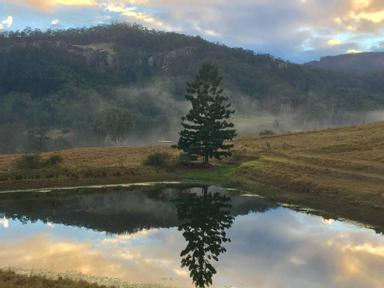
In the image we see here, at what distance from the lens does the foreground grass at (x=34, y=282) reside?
89.9ft

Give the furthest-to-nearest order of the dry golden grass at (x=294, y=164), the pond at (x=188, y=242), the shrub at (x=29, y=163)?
the shrub at (x=29, y=163) → the dry golden grass at (x=294, y=164) → the pond at (x=188, y=242)

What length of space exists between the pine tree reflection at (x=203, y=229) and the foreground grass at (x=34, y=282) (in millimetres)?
8213

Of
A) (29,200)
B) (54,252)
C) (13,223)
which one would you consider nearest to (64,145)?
(29,200)

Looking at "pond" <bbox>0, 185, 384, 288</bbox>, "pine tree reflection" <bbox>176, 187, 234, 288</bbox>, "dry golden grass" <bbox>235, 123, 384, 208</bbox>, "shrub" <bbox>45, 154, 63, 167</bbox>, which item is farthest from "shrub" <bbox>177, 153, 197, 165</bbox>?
"pond" <bbox>0, 185, 384, 288</bbox>

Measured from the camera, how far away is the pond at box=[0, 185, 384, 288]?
3478 centimetres

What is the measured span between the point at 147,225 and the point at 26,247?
13715mm

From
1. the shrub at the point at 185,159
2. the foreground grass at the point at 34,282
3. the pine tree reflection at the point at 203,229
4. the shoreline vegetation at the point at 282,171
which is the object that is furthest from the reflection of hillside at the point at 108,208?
the foreground grass at the point at 34,282

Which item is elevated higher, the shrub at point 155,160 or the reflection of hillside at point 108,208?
the shrub at point 155,160

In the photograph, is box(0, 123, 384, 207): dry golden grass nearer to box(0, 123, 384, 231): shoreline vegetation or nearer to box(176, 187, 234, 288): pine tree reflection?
box(0, 123, 384, 231): shoreline vegetation

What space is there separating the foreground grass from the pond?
4295 mm

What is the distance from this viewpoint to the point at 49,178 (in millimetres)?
78562

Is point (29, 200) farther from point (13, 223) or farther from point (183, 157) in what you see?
point (183, 157)

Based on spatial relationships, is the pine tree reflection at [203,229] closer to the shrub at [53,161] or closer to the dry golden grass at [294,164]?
the dry golden grass at [294,164]

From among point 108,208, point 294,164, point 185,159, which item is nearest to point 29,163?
point 185,159
